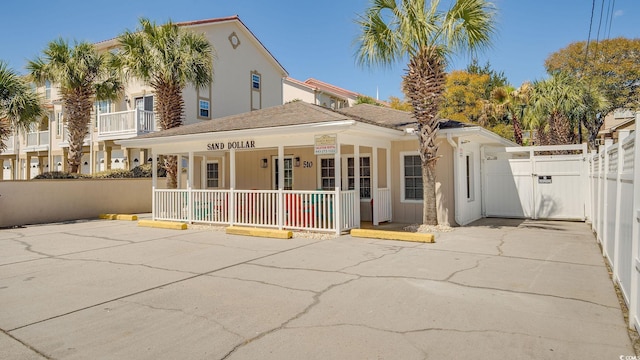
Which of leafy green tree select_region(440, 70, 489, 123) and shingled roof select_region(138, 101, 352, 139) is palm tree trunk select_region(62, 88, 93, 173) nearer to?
shingled roof select_region(138, 101, 352, 139)

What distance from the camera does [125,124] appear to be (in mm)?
20375

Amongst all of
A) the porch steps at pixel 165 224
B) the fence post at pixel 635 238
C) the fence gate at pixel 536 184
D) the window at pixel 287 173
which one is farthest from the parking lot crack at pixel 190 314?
the fence gate at pixel 536 184

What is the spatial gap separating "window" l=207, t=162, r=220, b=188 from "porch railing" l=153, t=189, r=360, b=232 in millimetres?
3595

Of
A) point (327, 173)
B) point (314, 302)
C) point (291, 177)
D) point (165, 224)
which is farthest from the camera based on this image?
point (291, 177)

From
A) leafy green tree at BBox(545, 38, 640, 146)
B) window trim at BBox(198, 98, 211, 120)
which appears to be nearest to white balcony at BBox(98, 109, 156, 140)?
window trim at BBox(198, 98, 211, 120)

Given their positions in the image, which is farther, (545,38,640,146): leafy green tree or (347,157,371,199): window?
(545,38,640,146): leafy green tree

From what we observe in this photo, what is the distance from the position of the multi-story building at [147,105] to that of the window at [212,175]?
525 cm

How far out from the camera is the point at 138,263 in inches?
295

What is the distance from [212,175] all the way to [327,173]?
5902 millimetres

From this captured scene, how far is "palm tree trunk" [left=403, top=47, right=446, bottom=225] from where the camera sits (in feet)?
34.1

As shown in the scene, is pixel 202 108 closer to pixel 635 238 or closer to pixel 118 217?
pixel 118 217

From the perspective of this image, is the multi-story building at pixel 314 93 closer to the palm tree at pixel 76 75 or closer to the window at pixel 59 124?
the window at pixel 59 124

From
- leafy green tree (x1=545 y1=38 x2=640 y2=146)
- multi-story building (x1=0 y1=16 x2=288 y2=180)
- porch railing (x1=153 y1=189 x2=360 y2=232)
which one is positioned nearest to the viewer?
porch railing (x1=153 y1=189 x2=360 y2=232)

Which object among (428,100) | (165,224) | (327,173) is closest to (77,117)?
(165,224)
